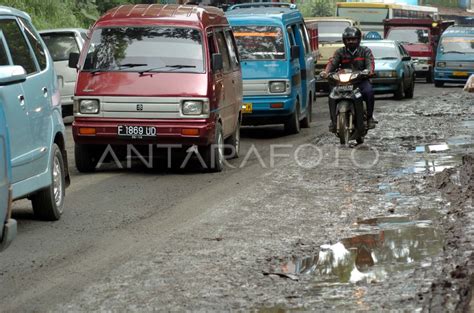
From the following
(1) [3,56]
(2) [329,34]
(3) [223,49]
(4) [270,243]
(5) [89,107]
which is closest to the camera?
(4) [270,243]

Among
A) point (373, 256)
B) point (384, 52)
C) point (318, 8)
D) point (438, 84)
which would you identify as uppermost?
point (373, 256)

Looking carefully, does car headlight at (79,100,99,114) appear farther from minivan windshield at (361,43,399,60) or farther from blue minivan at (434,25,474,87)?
blue minivan at (434,25,474,87)

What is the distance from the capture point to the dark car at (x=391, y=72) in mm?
31375

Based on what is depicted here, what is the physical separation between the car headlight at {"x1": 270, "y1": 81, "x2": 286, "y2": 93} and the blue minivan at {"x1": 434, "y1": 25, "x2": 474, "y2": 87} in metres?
20.8

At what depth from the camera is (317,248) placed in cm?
920

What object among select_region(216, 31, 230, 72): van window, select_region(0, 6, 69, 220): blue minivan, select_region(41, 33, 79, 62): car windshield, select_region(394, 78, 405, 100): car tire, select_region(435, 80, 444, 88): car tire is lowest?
select_region(435, 80, 444, 88): car tire

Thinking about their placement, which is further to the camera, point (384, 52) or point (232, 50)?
point (384, 52)

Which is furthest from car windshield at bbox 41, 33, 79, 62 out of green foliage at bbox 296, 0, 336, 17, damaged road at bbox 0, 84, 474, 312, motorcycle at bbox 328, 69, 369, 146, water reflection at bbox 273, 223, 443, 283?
green foliage at bbox 296, 0, 336, 17

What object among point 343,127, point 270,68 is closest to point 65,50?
point 270,68

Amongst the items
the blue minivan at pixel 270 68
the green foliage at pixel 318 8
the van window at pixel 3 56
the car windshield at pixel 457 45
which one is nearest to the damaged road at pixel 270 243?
the van window at pixel 3 56

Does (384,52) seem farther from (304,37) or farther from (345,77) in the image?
(345,77)

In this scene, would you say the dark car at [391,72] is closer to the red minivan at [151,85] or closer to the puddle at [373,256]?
the red minivan at [151,85]

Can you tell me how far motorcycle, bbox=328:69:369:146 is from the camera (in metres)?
17.9

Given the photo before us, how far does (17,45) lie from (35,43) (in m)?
0.55
